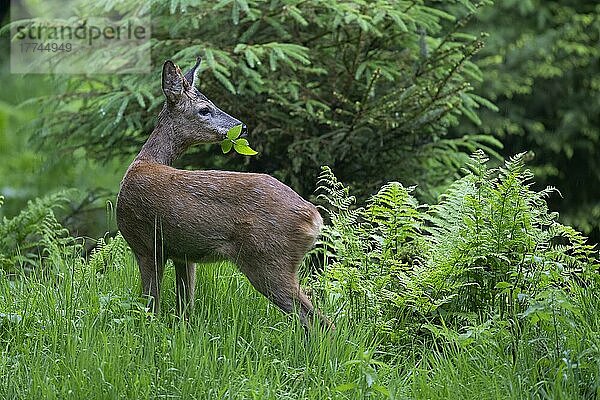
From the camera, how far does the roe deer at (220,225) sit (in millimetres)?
4727

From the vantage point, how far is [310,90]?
7.47 metres

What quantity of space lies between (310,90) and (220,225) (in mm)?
2916

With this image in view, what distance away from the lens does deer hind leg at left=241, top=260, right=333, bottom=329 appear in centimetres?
471

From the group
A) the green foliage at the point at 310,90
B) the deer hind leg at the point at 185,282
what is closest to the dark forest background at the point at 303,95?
the green foliage at the point at 310,90

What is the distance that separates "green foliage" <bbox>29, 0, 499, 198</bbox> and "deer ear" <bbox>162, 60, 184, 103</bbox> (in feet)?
5.51

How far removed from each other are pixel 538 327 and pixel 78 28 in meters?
4.64

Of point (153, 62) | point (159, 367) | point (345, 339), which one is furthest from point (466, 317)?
point (153, 62)

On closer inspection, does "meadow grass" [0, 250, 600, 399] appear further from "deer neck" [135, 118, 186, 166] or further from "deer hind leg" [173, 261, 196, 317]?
"deer neck" [135, 118, 186, 166]

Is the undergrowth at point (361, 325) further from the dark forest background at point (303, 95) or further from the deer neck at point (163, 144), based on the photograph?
the dark forest background at point (303, 95)

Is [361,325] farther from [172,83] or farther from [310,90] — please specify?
[310,90]

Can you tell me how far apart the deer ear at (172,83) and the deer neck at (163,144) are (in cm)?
15

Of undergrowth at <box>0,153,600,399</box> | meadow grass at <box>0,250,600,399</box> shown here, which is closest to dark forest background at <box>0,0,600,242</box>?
undergrowth at <box>0,153,600,399</box>

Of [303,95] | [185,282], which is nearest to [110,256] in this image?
[185,282]

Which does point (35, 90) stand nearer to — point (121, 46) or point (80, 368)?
point (121, 46)
